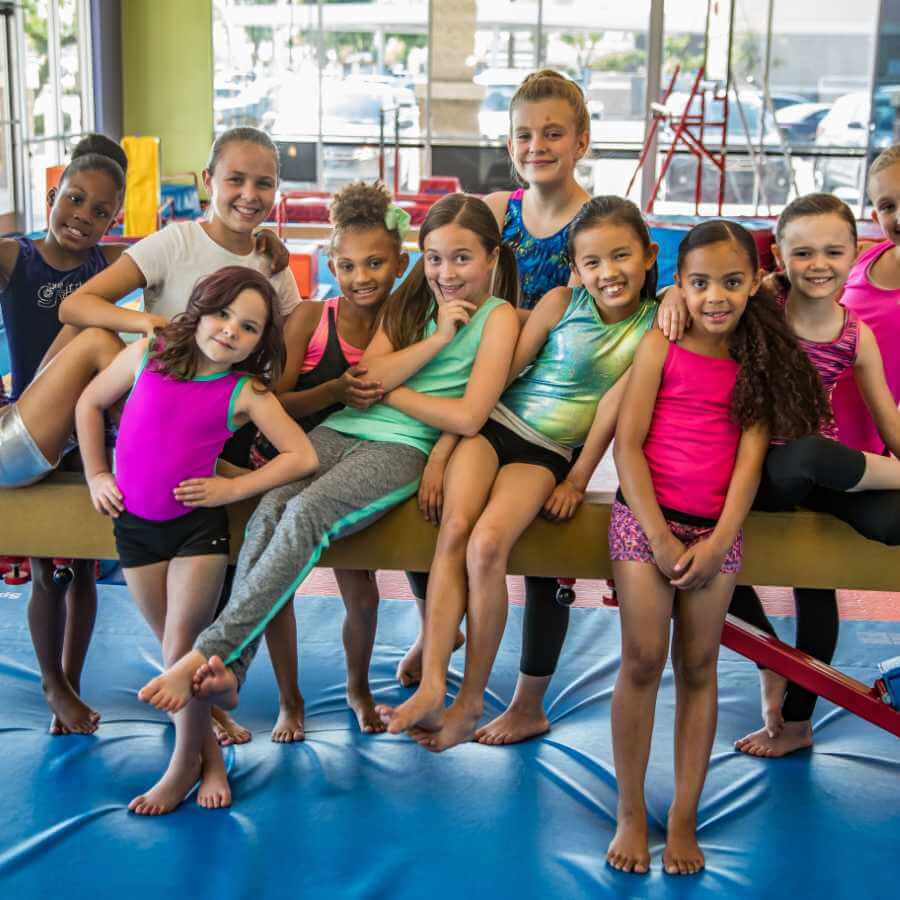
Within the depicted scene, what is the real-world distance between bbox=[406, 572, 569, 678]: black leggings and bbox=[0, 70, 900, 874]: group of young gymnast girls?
0.53 meters

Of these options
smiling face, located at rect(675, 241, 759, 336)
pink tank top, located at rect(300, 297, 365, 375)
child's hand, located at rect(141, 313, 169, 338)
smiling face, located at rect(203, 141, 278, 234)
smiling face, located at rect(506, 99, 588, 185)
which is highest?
smiling face, located at rect(506, 99, 588, 185)

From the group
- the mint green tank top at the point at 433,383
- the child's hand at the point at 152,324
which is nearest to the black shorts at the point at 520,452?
the mint green tank top at the point at 433,383

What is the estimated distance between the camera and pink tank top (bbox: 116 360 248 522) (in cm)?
240

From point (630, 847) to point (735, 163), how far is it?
39.3ft

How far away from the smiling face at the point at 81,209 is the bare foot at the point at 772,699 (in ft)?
6.77

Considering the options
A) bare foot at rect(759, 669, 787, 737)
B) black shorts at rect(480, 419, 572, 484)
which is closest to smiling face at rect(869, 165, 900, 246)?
black shorts at rect(480, 419, 572, 484)

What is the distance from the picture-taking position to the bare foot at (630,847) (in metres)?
2.45

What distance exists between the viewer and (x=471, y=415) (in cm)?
246

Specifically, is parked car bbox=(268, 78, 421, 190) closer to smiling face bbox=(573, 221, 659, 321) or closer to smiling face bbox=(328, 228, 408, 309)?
smiling face bbox=(328, 228, 408, 309)

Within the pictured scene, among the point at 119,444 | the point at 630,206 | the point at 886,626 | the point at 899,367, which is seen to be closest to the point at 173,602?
the point at 119,444

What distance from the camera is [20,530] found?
2.54m

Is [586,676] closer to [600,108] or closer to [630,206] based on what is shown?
[630,206]

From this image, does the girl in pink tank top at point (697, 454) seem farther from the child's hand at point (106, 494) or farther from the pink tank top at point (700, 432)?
the child's hand at point (106, 494)

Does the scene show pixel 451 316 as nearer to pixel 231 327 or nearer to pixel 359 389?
pixel 359 389
